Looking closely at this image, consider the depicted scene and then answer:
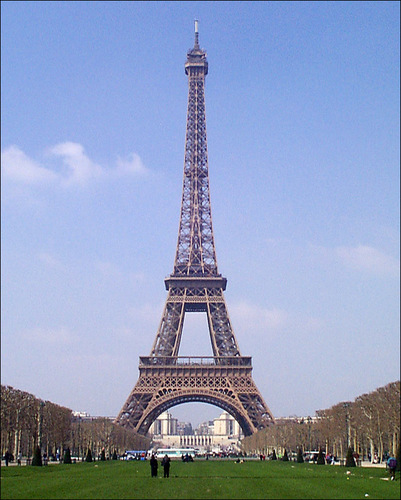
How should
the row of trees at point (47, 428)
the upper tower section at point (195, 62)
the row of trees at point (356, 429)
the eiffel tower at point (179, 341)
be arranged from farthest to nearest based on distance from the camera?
the upper tower section at point (195, 62), the eiffel tower at point (179, 341), the row of trees at point (47, 428), the row of trees at point (356, 429)

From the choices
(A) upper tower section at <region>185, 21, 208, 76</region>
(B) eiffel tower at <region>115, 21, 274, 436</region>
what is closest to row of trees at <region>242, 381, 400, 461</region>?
(B) eiffel tower at <region>115, 21, 274, 436</region>

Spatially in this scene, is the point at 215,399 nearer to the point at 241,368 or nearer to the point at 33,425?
the point at 241,368

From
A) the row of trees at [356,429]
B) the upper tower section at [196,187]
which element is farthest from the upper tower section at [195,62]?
the row of trees at [356,429]

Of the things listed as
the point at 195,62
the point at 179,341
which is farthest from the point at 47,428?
the point at 195,62

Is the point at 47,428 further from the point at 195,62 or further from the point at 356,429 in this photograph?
the point at 195,62

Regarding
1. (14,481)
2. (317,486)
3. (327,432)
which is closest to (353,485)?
(317,486)

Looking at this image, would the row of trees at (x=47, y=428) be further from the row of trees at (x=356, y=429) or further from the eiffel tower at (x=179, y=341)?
the row of trees at (x=356, y=429)
